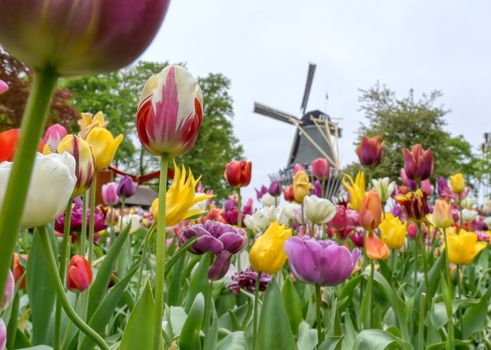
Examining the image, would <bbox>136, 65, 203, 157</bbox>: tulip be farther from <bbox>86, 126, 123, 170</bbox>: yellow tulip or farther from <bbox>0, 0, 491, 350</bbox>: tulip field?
<bbox>86, 126, 123, 170</bbox>: yellow tulip

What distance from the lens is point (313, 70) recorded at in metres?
23.9

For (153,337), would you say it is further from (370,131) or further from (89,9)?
(370,131)

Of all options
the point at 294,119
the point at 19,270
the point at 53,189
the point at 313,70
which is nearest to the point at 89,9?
the point at 53,189

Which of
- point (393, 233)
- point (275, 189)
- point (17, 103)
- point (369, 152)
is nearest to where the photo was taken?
point (393, 233)

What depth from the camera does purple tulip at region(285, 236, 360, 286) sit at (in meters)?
1.00

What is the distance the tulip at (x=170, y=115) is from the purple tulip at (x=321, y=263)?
0.44 metres

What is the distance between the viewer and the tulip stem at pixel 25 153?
0.22 meters

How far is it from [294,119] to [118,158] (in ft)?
28.7

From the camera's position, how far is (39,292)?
99 centimetres

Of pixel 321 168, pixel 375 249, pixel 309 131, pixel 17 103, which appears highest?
pixel 309 131

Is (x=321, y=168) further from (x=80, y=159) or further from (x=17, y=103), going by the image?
(x=17, y=103)

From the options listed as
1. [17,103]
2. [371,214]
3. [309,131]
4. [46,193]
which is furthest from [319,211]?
[309,131]

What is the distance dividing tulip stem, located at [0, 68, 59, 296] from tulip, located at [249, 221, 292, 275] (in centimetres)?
87

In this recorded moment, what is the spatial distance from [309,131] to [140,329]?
25.6 metres
